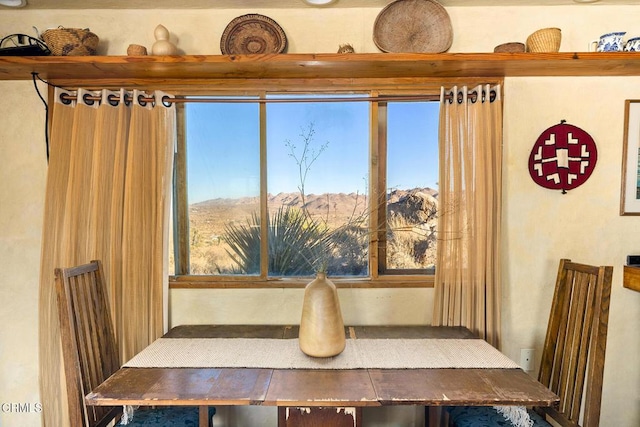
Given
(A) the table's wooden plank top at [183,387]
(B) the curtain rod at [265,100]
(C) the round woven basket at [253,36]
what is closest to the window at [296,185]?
(B) the curtain rod at [265,100]

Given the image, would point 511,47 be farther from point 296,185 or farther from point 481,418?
point 481,418

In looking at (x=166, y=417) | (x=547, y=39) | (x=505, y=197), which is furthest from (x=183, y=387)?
(x=547, y=39)

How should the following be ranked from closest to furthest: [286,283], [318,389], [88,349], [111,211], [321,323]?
[318,389], [321,323], [88,349], [111,211], [286,283]

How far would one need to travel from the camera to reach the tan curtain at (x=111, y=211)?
1.83 m

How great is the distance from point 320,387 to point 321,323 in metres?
0.24

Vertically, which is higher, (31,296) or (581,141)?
(581,141)

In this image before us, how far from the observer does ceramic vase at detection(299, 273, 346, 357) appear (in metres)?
1.36

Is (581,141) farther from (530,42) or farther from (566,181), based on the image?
(530,42)

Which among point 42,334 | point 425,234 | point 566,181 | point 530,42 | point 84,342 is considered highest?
point 530,42

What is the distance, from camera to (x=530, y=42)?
1.80 m

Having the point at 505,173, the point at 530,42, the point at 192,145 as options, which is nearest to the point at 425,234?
the point at 505,173

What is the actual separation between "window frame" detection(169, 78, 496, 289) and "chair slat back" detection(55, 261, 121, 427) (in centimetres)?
42

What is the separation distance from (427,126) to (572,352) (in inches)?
50.4

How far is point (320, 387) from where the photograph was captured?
1.19m
